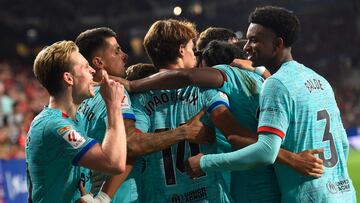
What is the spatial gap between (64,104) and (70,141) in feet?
1.27

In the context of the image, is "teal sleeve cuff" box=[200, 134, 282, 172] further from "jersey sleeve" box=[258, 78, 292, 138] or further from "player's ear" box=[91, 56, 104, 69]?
"player's ear" box=[91, 56, 104, 69]

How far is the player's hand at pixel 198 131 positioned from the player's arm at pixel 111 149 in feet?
1.95

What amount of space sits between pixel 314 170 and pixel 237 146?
55cm

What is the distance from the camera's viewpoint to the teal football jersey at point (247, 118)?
14.3ft

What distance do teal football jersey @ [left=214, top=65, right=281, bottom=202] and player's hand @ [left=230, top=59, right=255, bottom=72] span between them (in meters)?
0.04

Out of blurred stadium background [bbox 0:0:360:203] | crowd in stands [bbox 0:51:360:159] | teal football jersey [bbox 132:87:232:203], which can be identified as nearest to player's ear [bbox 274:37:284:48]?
teal football jersey [bbox 132:87:232:203]

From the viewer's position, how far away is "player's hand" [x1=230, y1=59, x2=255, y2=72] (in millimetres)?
4652

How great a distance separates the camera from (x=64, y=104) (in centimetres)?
443

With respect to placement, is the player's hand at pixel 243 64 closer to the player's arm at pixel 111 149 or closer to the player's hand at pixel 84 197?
the player's arm at pixel 111 149

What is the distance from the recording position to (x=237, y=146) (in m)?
4.34

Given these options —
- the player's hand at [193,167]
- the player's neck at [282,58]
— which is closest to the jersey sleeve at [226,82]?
the player's neck at [282,58]

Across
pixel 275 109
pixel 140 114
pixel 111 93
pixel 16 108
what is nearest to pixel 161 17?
pixel 16 108

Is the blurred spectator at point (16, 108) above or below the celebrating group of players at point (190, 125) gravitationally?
below

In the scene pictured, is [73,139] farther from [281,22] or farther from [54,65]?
[281,22]
